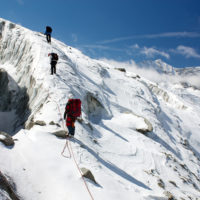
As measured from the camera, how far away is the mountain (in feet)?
22.6

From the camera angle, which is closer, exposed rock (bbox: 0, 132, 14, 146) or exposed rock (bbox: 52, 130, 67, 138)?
exposed rock (bbox: 0, 132, 14, 146)

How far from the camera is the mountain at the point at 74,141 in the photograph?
6.88 m

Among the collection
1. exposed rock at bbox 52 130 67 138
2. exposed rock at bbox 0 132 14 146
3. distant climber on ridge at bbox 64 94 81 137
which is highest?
distant climber on ridge at bbox 64 94 81 137

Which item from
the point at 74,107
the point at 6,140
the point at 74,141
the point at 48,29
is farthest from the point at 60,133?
the point at 48,29

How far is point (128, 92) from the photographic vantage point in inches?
1155

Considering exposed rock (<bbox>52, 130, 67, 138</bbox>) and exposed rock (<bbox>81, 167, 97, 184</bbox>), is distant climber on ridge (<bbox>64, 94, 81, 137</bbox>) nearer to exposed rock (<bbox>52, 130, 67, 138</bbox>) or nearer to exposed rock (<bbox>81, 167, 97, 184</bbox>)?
exposed rock (<bbox>52, 130, 67, 138</bbox>)

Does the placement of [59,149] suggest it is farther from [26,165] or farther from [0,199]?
[0,199]

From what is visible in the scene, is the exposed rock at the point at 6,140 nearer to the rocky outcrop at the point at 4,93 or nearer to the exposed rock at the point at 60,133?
the exposed rock at the point at 60,133

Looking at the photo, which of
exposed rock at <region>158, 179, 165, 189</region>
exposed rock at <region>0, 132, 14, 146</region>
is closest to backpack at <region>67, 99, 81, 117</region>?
exposed rock at <region>0, 132, 14, 146</region>

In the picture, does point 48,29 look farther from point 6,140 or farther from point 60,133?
point 6,140

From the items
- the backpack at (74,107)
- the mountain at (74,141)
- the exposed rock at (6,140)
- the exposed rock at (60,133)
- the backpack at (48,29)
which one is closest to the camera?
the mountain at (74,141)

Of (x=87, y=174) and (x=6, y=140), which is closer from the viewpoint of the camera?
(x=87, y=174)

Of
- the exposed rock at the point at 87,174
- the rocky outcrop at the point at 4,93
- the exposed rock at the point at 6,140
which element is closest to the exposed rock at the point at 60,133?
the exposed rock at the point at 6,140

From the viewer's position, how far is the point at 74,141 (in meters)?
9.79
